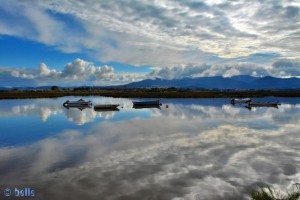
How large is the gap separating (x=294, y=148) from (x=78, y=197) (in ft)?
58.8

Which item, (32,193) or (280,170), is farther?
(280,170)

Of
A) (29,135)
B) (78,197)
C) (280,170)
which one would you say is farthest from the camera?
(29,135)

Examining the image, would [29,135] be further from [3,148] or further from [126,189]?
[126,189]

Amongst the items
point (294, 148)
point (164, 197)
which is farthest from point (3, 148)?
point (294, 148)

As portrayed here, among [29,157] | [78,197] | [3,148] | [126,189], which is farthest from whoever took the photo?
[3,148]

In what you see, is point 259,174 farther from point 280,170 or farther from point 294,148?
point 294,148

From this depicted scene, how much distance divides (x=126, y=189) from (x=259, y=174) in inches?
305

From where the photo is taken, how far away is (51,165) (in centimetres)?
1783

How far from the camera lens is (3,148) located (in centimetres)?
2278

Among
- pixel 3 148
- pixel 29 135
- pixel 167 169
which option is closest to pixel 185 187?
pixel 167 169

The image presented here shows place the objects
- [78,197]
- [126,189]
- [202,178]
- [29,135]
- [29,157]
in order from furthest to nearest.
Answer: [29,135] < [29,157] < [202,178] < [126,189] < [78,197]

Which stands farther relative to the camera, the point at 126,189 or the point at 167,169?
the point at 167,169

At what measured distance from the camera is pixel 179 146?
2339 cm

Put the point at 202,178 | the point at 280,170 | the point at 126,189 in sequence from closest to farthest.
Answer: the point at 126,189
the point at 202,178
the point at 280,170
